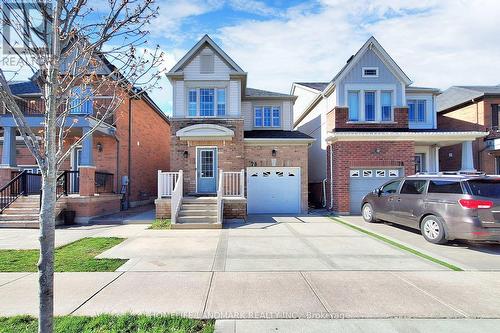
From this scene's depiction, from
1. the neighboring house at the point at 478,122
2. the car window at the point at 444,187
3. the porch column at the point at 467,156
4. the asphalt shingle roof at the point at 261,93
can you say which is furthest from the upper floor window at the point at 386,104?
the neighboring house at the point at 478,122

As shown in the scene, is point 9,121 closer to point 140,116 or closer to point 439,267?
point 140,116

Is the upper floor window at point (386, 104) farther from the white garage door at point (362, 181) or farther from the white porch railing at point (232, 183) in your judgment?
the white porch railing at point (232, 183)

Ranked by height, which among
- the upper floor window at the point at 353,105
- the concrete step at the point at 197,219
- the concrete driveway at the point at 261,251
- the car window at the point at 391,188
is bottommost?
the concrete driveway at the point at 261,251

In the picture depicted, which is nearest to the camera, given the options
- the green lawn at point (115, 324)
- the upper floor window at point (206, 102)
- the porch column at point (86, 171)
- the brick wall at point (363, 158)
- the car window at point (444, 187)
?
the green lawn at point (115, 324)

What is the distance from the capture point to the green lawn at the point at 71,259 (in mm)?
5773

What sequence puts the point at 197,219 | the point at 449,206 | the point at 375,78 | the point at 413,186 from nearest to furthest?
1. the point at 449,206
2. the point at 413,186
3. the point at 197,219
4. the point at 375,78

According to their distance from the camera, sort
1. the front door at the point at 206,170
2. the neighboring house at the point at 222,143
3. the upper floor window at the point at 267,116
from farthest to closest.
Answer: the upper floor window at the point at 267,116
the front door at the point at 206,170
the neighboring house at the point at 222,143

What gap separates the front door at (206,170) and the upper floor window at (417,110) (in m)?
11.1

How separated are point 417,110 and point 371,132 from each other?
465 cm

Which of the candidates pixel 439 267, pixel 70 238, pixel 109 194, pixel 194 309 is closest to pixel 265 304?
pixel 194 309

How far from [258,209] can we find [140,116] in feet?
31.2

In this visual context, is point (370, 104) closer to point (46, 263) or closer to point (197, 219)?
point (197, 219)

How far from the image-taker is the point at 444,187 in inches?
319

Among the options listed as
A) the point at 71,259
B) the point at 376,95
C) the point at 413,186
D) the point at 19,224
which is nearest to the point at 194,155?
the point at 19,224
